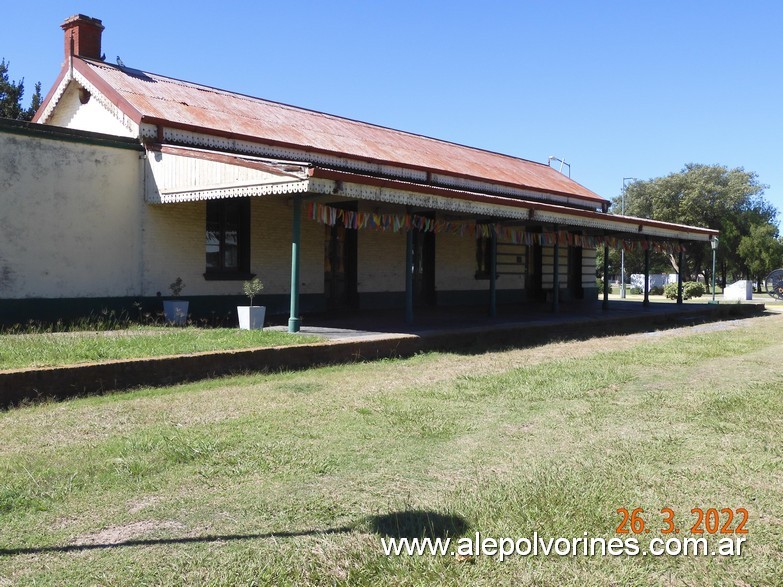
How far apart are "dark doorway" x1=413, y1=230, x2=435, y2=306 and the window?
20.8 ft

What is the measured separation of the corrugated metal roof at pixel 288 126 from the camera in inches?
569

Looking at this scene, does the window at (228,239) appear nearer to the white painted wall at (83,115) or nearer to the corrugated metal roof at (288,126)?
the corrugated metal roof at (288,126)

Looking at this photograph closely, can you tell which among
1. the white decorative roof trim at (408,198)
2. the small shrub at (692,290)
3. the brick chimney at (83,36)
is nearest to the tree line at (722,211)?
the small shrub at (692,290)

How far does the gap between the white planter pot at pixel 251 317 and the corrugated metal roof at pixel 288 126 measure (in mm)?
4217

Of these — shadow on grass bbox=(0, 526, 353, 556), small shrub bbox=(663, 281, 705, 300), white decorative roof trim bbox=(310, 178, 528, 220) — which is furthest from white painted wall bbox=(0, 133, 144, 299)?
small shrub bbox=(663, 281, 705, 300)

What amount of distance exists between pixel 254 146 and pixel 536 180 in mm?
13181

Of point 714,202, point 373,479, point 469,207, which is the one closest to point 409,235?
point 469,207

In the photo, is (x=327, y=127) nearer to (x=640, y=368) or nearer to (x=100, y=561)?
(x=640, y=368)

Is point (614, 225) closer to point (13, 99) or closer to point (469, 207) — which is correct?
point (469, 207)

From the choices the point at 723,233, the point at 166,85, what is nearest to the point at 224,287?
the point at 166,85

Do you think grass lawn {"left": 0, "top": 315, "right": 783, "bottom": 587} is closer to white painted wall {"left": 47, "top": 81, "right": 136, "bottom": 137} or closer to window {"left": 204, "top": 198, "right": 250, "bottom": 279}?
window {"left": 204, "top": 198, "right": 250, "bottom": 279}

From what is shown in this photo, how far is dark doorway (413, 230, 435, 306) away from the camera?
2006 centimetres

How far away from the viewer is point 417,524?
12.6ft

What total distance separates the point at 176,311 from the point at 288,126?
20.4ft
